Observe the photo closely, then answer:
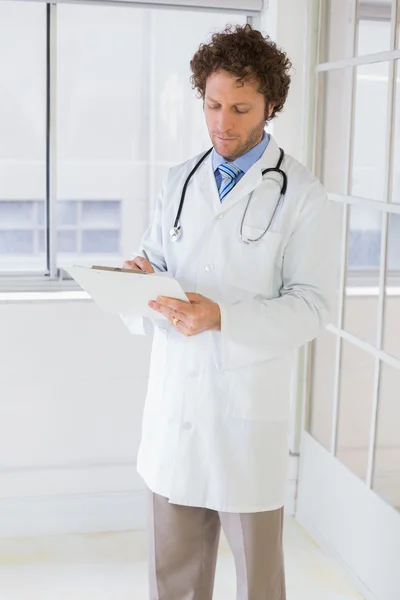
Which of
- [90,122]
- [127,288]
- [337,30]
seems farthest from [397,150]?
[90,122]

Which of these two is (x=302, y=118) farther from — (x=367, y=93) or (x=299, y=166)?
(x=299, y=166)

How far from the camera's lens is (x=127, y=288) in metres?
1.62

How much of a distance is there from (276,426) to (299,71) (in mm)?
1465

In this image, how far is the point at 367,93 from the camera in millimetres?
2426

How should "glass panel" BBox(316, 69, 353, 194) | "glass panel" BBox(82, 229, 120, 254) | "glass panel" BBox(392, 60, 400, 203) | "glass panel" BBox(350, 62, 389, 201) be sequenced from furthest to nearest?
1. "glass panel" BBox(82, 229, 120, 254)
2. "glass panel" BBox(316, 69, 353, 194)
3. "glass panel" BBox(350, 62, 389, 201)
4. "glass panel" BBox(392, 60, 400, 203)

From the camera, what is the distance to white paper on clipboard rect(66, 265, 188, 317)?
157cm

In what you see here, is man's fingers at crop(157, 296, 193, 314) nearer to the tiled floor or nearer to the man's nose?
the man's nose

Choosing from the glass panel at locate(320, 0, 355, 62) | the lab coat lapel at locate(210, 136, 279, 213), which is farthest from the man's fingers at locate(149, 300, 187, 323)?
the glass panel at locate(320, 0, 355, 62)

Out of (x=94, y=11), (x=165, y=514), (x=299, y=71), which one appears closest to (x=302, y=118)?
(x=299, y=71)

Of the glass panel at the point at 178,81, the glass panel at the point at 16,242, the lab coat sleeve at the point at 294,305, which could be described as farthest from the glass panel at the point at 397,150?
the glass panel at the point at 16,242

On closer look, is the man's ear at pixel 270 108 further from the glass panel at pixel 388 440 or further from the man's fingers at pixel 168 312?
the glass panel at pixel 388 440

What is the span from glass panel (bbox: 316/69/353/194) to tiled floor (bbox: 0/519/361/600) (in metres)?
1.19

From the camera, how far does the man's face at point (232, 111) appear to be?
168 cm

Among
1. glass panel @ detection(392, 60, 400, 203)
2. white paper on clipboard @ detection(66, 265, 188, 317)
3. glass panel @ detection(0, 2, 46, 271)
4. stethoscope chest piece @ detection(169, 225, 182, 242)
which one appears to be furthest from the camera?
glass panel @ detection(0, 2, 46, 271)
